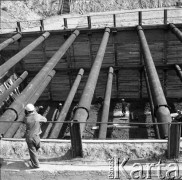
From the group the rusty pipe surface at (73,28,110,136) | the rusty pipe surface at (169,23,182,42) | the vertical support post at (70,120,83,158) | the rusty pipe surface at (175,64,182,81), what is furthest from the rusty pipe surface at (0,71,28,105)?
the rusty pipe surface at (175,64,182,81)

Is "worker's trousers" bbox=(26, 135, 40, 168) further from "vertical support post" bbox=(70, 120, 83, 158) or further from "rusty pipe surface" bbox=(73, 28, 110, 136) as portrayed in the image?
"rusty pipe surface" bbox=(73, 28, 110, 136)

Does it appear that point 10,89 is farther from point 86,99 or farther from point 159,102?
point 159,102

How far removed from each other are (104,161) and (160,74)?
11809 millimetres

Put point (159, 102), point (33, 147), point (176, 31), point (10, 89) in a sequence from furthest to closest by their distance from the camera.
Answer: point (10, 89) → point (176, 31) → point (159, 102) → point (33, 147)

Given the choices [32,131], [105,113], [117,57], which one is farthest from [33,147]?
[117,57]

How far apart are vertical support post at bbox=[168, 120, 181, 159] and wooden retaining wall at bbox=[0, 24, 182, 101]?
10.7 m

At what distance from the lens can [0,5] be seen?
25.8 metres

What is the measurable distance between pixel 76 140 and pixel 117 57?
1128 cm

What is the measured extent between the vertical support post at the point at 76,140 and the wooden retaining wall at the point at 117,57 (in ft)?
35.3

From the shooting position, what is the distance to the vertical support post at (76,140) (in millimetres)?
5148

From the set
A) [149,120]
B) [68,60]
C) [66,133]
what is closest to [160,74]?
[149,120]

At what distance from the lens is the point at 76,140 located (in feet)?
17.6

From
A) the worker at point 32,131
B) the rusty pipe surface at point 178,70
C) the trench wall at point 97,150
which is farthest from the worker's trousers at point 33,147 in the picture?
the rusty pipe surface at point 178,70

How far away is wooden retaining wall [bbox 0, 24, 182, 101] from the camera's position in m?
15.2
